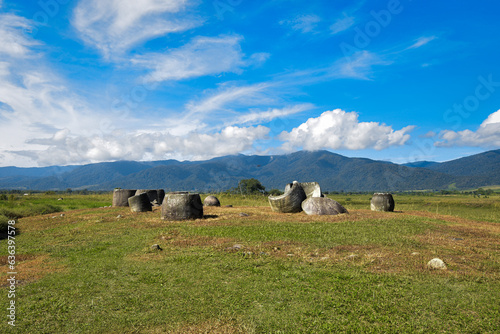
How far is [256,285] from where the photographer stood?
682 cm

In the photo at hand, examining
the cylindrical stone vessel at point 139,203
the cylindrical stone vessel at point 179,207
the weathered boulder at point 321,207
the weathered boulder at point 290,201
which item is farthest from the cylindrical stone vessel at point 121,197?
the weathered boulder at point 321,207

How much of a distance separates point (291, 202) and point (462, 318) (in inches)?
680

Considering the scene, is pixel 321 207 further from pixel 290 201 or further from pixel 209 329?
pixel 209 329

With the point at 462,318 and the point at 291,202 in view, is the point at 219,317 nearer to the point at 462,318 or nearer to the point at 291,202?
the point at 462,318

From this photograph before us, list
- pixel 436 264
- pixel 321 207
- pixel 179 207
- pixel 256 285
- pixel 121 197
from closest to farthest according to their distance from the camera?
pixel 256 285, pixel 436 264, pixel 179 207, pixel 321 207, pixel 121 197

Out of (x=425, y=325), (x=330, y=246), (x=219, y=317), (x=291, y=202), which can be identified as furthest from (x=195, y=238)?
(x=291, y=202)

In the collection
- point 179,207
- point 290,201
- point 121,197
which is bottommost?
point 290,201

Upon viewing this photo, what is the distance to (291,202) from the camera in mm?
22531

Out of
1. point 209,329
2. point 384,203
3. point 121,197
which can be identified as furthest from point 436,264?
point 121,197

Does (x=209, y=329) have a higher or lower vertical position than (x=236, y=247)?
lower

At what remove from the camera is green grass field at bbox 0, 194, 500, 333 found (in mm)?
5184

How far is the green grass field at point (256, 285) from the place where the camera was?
5184mm

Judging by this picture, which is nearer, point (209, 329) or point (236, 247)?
point (209, 329)

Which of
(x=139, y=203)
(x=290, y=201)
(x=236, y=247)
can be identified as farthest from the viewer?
(x=139, y=203)
